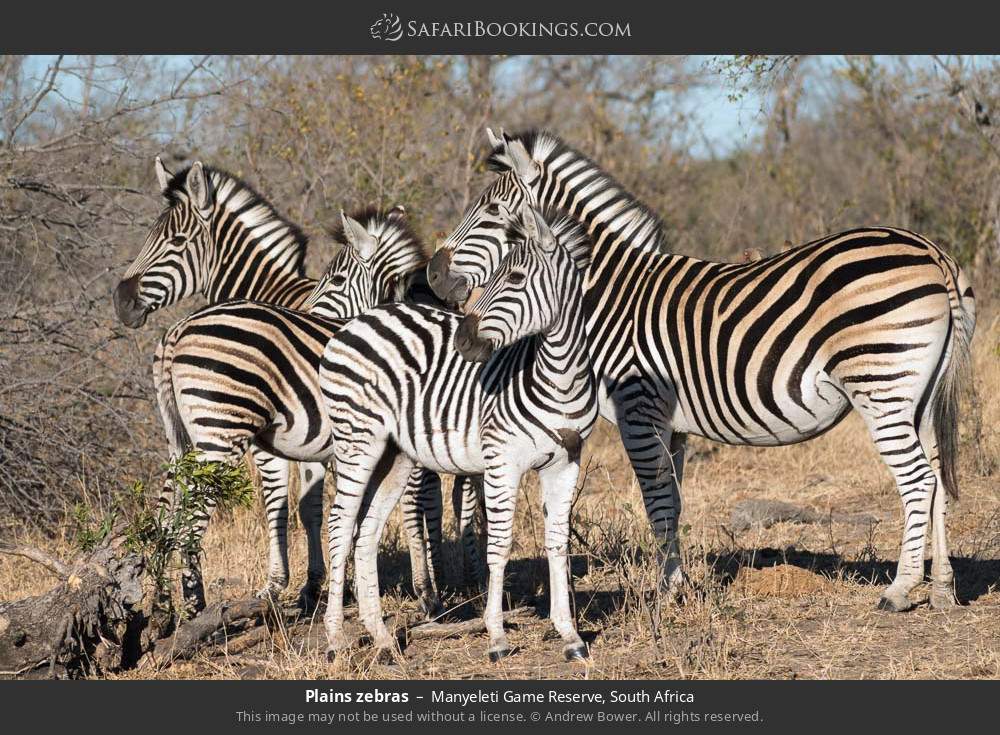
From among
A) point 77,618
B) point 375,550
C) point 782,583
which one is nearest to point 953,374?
point 782,583

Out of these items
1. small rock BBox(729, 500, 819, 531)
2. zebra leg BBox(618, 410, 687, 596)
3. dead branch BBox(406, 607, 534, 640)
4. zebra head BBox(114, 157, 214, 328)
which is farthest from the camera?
small rock BBox(729, 500, 819, 531)

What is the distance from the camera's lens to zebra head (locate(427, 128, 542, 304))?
23.7 feet

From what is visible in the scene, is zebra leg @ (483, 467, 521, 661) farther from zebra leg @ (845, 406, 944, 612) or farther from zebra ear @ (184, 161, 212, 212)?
zebra ear @ (184, 161, 212, 212)

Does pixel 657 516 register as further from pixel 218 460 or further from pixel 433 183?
pixel 433 183

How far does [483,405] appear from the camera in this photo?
599cm

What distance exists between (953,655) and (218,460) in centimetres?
403

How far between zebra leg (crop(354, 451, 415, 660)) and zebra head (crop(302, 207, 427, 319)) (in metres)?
1.59

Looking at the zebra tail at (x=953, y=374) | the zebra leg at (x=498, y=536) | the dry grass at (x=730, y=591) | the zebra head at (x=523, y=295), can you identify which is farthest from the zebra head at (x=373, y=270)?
the zebra tail at (x=953, y=374)

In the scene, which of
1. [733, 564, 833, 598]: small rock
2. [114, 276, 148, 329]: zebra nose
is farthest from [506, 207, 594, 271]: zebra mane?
[114, 276, 148, 329]: zebra nose

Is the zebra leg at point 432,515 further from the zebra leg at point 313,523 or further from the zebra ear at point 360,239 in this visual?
the zebra ear at point 360,239

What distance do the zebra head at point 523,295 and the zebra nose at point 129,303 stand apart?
130 inches

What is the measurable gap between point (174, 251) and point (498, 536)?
3720 millimetres

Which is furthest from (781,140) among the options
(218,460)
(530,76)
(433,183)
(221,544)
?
(218,460)

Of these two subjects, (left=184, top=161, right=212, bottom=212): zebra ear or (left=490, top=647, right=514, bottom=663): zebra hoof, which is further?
(left=184, top=161, right=212, bottom=212): zebra ear
